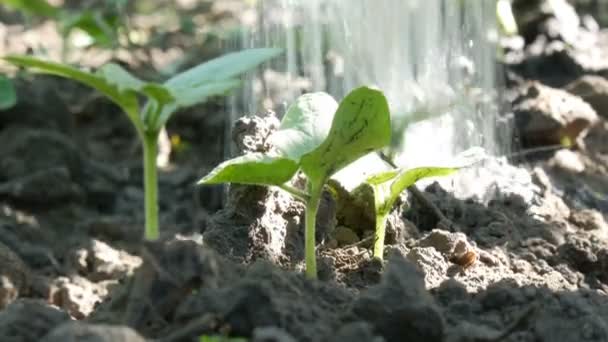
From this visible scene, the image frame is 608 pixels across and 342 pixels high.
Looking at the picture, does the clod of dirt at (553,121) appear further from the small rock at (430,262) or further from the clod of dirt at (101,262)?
the small rock at (430,262)

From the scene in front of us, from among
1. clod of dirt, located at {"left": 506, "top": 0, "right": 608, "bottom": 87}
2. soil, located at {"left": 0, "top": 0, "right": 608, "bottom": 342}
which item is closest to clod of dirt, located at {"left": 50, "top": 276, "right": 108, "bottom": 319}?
soil, located at {"left": 0, "top": 0, "right": 608, "bottom": 342}

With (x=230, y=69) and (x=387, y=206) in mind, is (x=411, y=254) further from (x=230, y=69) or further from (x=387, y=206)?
Answer: (x=230, y=69)

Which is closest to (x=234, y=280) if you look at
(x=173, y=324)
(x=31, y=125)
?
(x=173, y=324)

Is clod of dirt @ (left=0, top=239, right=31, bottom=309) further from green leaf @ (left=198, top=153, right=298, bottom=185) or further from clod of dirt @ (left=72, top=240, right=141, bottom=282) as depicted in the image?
green leaf @ (left=198, top=153, right=298, bottom=185)

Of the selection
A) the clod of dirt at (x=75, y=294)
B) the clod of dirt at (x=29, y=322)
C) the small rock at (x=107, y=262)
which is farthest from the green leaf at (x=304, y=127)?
the small rock at (x=107, y=262)

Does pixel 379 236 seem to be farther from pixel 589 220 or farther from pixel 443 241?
pixel 589 220

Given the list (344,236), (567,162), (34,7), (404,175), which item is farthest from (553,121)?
(34,7)
